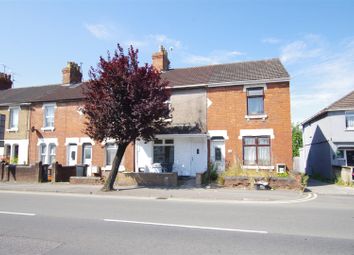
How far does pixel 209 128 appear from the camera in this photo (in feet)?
68.5

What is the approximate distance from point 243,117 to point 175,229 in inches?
554

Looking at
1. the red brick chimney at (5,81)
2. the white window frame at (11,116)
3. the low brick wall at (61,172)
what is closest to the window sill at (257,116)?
the low brick wall at (61,172)

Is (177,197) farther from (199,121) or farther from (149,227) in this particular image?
(199,121)

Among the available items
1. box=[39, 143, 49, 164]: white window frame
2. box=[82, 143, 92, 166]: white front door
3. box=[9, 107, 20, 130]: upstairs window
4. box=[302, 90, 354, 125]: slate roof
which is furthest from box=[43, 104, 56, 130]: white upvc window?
box=[302, 90, 354, 125]: slate roof

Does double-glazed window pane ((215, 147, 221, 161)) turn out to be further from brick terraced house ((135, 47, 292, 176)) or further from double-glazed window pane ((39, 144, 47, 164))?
double-glazed window pane ((39, 144, 47, 164))

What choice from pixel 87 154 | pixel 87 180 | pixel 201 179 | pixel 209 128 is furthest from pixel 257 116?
pixel 87 154

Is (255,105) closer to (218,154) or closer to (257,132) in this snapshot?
(257,132)

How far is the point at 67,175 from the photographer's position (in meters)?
21.5

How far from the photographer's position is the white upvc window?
25.0m

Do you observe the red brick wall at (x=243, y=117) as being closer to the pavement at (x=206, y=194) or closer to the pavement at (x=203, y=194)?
the pavement at (x=206, y=194)

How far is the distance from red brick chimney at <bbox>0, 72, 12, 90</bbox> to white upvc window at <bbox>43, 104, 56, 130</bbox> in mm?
11057

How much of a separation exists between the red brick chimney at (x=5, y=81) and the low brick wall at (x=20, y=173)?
566 inches

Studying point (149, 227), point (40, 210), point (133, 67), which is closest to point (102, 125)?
point (133, 67)

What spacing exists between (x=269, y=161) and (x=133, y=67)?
10.3 metres
